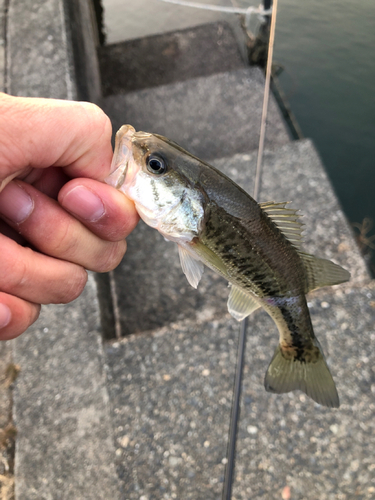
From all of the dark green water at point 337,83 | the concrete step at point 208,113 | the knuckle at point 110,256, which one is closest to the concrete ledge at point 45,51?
the concrete step at point 208,113

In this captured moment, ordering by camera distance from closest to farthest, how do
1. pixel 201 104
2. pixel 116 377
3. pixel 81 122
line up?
1. pixel 81 122
2. pixel 116 377
3. pixel 201 104

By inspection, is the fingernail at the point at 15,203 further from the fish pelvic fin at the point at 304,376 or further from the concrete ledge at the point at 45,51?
the concrete ledge at the point at 45,51

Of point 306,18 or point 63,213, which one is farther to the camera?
point 306,18

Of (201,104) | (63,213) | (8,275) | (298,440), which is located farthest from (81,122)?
(201,104)

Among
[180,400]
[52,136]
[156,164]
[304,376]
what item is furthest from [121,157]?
[180,400]

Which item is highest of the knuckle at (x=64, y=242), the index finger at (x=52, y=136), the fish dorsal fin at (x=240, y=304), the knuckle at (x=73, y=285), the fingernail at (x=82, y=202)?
the index finger at (x=52, y=136)

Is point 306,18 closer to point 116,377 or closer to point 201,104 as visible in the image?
point 201,104
